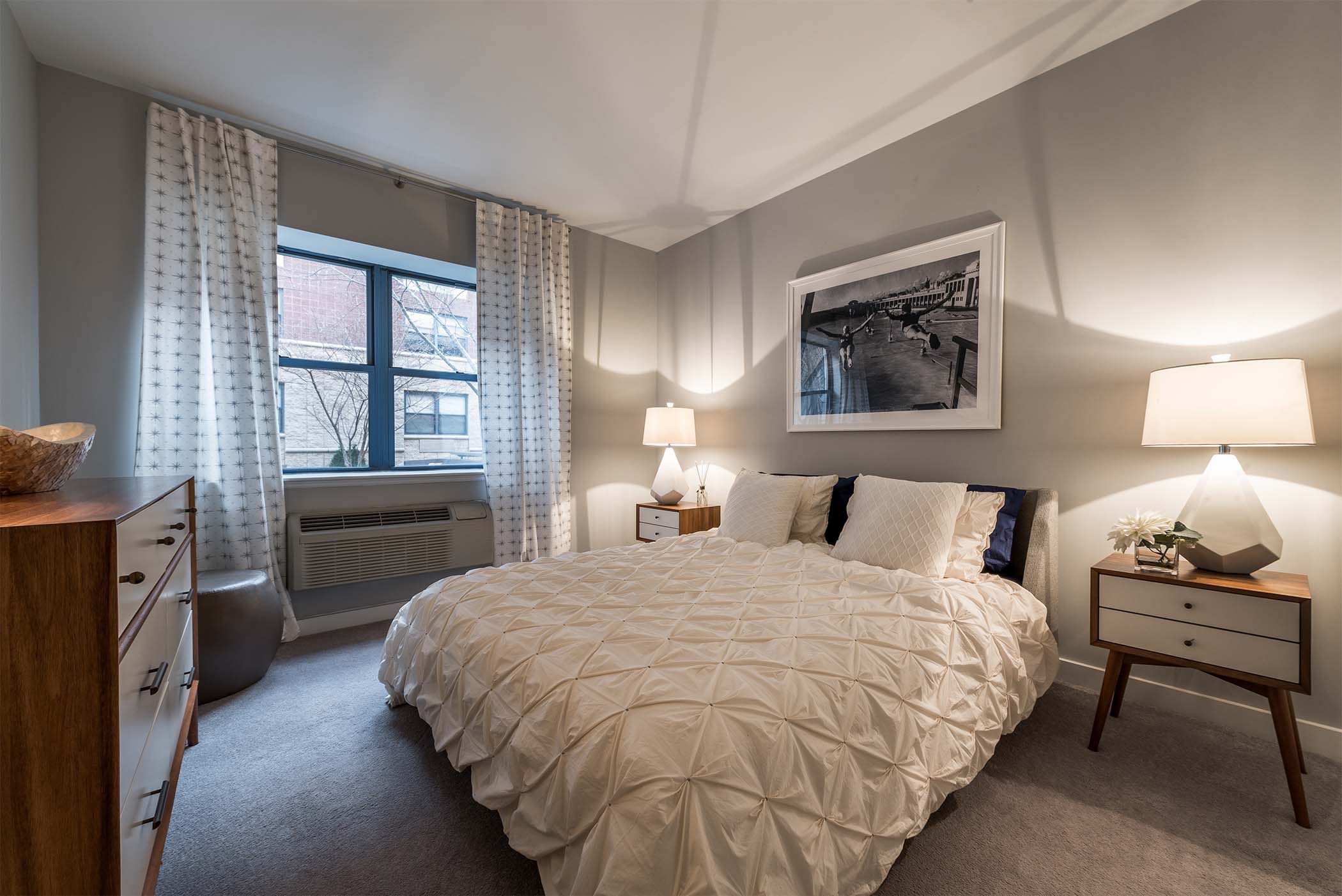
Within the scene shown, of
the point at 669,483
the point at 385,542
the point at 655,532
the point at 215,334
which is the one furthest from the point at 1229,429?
the point at 215,334

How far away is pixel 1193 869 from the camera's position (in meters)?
1.40

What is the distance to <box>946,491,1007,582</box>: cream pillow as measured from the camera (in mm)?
2275

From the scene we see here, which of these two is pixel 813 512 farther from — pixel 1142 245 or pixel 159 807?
pixel 159 807

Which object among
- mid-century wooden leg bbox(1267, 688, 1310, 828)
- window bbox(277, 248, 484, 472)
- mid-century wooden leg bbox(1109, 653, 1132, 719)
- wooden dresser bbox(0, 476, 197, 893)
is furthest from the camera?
window bbox(277, 248, 484, 472)

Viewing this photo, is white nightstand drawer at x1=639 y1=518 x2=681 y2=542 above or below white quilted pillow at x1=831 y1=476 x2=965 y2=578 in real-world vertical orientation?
below

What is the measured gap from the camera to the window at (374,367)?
3.44m

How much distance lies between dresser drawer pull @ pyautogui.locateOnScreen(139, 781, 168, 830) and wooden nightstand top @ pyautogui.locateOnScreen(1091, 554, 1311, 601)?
2.78 m

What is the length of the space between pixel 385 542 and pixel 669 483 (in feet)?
6.16

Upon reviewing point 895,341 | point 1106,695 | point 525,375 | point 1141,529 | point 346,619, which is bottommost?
point 346,619

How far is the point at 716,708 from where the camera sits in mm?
1157

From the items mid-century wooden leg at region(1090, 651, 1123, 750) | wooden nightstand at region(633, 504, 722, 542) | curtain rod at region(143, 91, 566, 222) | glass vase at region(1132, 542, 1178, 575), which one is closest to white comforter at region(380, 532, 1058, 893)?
mid-century wooden leg at region(1090, 651, 1123, 750)

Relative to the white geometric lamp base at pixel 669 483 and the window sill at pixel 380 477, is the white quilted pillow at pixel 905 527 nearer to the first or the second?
the white geometric lamp base at pixel 669 483

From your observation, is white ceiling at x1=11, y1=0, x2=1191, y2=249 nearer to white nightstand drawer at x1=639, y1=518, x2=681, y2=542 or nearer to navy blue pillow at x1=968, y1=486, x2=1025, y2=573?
navy blue pillow at x1=968, y1=486, x2=1025, y2=573

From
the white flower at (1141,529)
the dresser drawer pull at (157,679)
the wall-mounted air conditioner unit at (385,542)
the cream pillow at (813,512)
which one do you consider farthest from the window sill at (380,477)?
the white flower at (1141,529)
